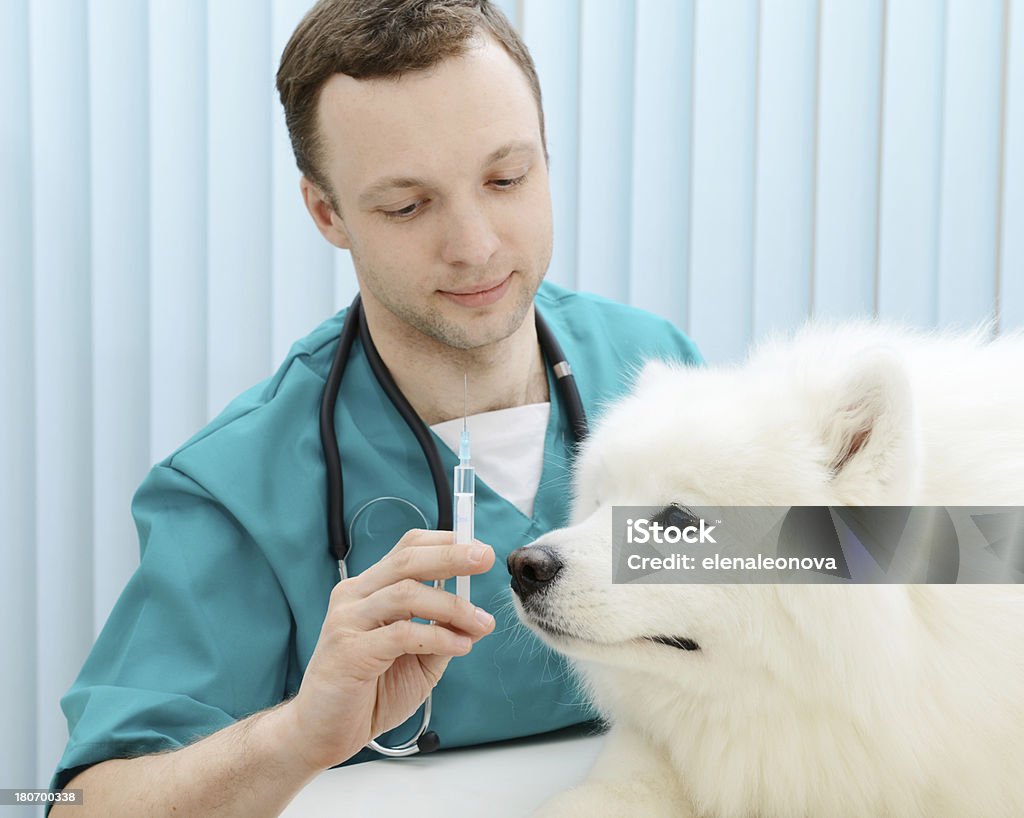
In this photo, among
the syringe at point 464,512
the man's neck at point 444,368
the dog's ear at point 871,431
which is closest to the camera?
the dog's ear at point 871,431

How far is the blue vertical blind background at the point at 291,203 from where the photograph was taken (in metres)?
2.49

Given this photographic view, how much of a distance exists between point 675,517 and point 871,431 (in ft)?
0.86

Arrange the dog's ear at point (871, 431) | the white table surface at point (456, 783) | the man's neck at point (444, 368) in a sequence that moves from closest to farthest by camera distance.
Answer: the dog's ear at point (871, 431)
the white table surface at point (456, 783)
the man's neck at point (444, 368)

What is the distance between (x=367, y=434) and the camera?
5.57 feet

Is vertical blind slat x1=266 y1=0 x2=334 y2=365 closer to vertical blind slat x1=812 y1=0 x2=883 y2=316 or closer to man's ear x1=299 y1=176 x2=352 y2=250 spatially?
man's ear x1=299 y1=176 x2=352 y2=250

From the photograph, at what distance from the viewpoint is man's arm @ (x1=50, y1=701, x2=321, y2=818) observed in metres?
1.23

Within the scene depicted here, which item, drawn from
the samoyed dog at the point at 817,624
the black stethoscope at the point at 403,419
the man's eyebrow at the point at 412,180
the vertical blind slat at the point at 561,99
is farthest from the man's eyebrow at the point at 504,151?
the vertical blind slat at the point at 561,99

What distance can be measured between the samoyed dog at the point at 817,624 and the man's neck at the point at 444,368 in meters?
0.53

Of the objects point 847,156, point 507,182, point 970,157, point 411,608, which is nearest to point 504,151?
point 507,182

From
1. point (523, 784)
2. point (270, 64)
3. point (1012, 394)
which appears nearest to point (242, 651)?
point (523, 784)

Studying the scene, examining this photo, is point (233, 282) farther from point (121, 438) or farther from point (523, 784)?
point (523, 784)

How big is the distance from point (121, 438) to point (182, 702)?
1.28 meters

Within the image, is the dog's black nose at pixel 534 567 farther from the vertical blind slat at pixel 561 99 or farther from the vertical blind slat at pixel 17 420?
the vertical blind slat at pixel 17 420

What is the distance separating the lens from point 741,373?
4.43ft
